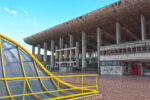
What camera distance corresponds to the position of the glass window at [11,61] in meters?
6.07

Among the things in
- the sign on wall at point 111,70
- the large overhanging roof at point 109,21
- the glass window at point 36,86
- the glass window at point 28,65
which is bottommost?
the sign on wall at point 111,70

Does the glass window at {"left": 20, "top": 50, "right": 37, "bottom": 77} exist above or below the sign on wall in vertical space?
above

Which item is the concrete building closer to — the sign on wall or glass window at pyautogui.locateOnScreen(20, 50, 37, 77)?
the sign on wall

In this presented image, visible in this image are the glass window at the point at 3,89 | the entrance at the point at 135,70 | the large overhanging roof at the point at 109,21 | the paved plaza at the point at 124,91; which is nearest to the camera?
the glass window at the point at 3,89

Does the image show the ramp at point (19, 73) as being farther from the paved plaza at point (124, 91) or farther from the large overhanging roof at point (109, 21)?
the large overhanging roof at point (109, 21)

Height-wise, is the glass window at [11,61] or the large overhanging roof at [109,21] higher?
the large overhanging roof at [109,21]

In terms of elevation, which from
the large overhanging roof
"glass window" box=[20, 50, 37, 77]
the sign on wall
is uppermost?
the large overhanging roof

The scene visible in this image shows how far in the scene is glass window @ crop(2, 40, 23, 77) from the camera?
6066 mm

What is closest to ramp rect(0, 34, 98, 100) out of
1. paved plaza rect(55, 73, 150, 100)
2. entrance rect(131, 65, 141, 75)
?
paved plaza rect(55, 73, 150, 100)

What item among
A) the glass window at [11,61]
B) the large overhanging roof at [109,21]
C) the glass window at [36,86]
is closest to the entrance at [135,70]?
the large overhanging roof at [109,21]

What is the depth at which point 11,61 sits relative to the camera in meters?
6.23

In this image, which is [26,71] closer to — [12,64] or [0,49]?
[12,64]

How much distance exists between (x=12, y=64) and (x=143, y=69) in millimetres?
32456

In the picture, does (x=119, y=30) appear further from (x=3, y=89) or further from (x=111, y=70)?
(x=3, y=89)
